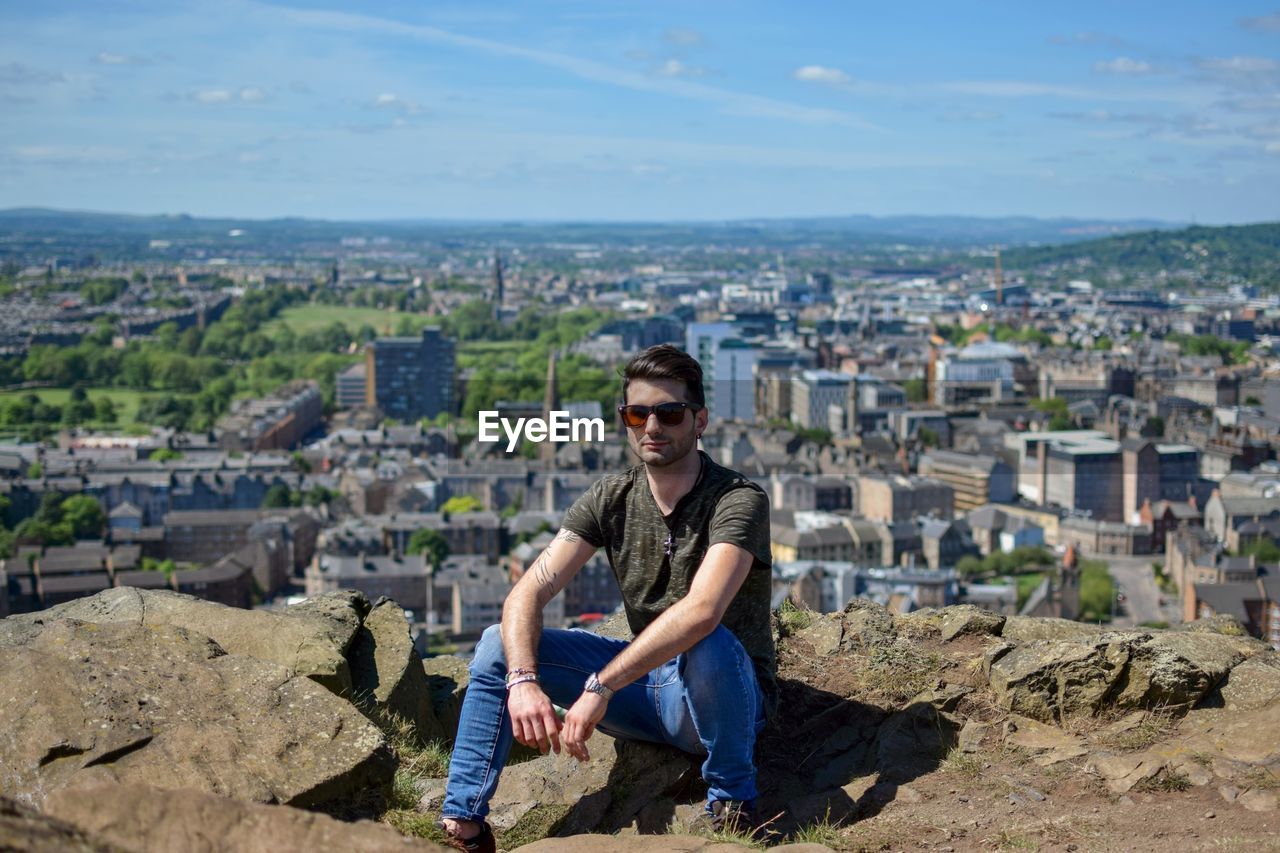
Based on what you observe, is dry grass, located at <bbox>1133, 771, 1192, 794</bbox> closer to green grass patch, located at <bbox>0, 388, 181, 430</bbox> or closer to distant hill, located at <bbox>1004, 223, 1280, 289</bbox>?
green grass patch, located at <bbox>0, 388, 181, 430</bbox>

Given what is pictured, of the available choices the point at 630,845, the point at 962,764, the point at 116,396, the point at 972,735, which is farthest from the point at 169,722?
the point at 116,396

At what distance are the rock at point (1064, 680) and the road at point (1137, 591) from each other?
80.5 ft

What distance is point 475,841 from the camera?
12.2 feet

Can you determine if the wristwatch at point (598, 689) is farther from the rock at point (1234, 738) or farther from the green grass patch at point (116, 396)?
the green grass patch at point (116, 396)

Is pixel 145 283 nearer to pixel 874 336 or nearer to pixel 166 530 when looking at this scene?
pixel 874 336

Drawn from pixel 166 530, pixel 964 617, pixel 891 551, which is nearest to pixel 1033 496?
pixel 891 551

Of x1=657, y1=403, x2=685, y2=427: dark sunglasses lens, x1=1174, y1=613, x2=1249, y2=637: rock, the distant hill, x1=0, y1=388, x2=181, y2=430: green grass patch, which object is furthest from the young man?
the distant hill

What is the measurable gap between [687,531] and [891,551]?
35024 millimetres

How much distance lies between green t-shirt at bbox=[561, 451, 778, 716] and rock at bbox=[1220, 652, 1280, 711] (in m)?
1.37

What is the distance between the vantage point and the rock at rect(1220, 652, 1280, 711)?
14.4ft

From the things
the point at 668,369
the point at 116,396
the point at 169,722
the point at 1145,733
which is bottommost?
the point at 116,396

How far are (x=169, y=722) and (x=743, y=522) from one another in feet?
4.85

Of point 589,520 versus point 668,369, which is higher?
point 668,369

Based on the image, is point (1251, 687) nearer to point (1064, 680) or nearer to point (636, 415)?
point (1064, 680)
